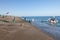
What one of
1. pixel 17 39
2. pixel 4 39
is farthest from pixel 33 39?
pixel 4 39

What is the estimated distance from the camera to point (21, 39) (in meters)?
16.0

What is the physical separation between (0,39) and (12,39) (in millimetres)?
1206

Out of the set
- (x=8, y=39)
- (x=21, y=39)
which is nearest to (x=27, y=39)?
(x=21, y=39)

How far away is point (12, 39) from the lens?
51.8 feet

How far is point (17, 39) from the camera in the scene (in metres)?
15.9

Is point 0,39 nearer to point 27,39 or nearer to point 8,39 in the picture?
point 8,39

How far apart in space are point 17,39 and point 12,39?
1.71 ft

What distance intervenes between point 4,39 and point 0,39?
0.40 meters

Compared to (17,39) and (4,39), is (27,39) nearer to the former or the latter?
(17,39)

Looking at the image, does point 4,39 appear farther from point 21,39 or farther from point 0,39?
point 21,39

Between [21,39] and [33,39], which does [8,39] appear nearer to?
[21,39]

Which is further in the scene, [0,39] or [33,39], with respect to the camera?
[33,39]

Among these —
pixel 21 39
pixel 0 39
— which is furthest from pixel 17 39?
pixel 0 39

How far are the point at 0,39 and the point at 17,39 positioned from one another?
1.73m
